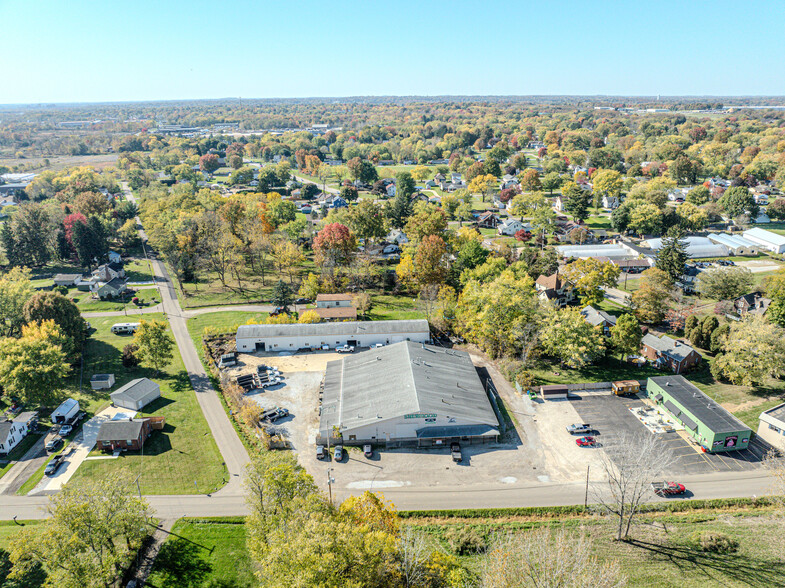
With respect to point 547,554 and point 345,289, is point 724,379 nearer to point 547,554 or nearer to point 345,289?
point 547,554

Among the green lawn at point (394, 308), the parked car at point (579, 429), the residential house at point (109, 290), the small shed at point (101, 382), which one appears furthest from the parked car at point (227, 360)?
the parked car at point (579, 429)

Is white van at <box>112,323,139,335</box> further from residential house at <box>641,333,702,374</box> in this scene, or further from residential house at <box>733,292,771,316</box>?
residential house at <box>733,292,771,316</box>

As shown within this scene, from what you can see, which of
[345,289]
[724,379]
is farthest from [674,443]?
[345,289]

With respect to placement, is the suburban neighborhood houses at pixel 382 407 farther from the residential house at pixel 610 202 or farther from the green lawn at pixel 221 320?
the residential house at pixel 610 202

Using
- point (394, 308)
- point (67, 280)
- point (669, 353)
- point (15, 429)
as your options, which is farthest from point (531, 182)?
point (15, 429)

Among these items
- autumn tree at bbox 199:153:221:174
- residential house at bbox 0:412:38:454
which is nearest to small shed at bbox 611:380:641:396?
residential house at bbox 0:412:38:454
